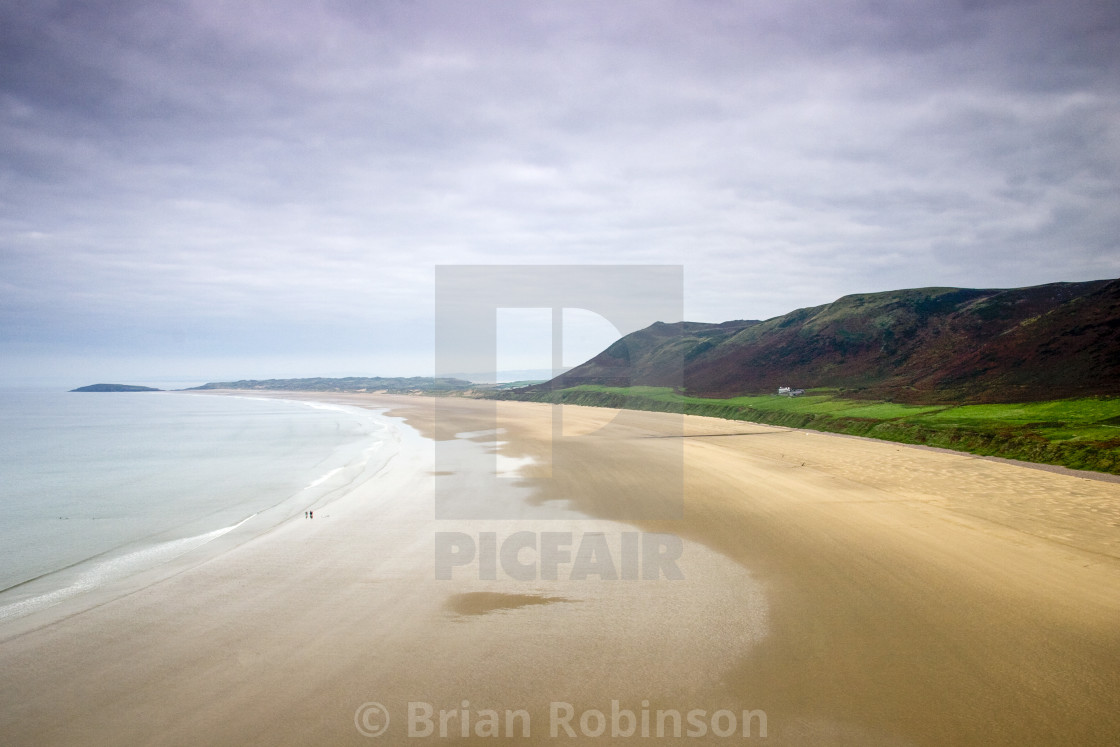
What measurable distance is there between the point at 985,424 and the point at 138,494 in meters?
32.7

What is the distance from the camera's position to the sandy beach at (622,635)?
5113 mm

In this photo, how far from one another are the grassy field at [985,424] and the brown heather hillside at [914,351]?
13.7 feet

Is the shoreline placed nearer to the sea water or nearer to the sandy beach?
the sea water

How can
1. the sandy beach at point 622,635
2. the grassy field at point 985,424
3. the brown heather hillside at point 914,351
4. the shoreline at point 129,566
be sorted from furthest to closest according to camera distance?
the brown heather hillside at point 914,351, the grassy field at point 985,424, the shoreline at point 129,566, the sandy beach at point 622,635

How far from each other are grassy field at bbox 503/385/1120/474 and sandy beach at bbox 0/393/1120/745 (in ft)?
18.0

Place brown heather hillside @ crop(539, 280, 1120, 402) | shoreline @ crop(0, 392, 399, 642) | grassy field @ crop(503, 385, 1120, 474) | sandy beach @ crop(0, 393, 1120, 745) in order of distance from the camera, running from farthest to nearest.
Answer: brown heather hillside @ crop(539, 280, 1120, 402)
grassy field @ crop(503, 385, 1120, 474)
shoreline @ crop(0, 392, 399, 642)
sandy beach @ crop(0, 393, 1120, 745)

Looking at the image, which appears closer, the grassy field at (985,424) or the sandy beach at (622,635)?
the sandy beach at (622,635)

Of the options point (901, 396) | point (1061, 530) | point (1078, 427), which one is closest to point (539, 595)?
point (1061, 530)

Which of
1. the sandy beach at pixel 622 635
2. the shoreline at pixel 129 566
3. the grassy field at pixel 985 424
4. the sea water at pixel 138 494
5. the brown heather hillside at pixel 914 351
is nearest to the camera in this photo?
the sandy beach at pixel 622 635

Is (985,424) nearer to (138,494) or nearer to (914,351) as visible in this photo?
(138,494)

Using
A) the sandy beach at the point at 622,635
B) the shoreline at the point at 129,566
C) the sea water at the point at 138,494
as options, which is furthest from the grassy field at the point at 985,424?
A: the sea water at the point at 138,494

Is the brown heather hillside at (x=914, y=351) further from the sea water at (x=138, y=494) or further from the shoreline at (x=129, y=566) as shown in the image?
the sea water at (x=138, y=494)

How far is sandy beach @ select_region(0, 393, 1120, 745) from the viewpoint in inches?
201

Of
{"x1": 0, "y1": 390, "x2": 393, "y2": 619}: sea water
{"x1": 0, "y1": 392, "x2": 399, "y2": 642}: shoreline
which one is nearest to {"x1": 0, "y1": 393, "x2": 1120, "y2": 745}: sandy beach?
{"x1": 0, "y1": 392, "x2": 399, "y2": 642}: shoreline
